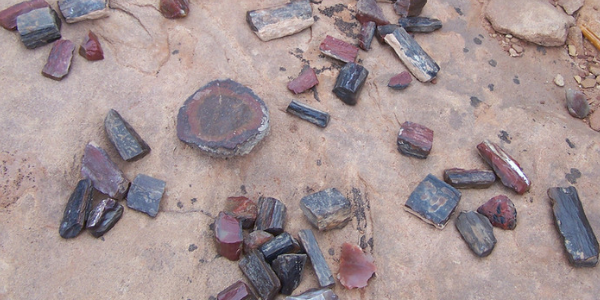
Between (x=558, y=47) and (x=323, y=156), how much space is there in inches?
94.0

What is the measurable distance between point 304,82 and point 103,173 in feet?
4.74

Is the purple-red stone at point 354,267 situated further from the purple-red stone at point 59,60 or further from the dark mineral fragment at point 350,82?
the purple-red stone at point 59,60

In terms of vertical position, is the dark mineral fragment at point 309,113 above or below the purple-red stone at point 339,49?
below

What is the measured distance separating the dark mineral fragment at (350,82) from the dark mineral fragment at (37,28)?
200 cm

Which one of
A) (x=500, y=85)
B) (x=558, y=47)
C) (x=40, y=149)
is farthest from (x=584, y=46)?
(x=40, y=149)

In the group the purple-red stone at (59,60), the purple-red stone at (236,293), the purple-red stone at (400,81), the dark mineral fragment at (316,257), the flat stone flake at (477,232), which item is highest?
the purple-red stone at (59,60)

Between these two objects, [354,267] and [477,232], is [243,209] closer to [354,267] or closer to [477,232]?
[354,267]

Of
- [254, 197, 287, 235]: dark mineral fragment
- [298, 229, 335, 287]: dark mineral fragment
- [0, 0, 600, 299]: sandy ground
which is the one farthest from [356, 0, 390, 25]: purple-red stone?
[298, 229, 335, 287]: dark mineral fragment

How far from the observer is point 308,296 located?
8.39ft

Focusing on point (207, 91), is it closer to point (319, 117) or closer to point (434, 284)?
point (319, 117)

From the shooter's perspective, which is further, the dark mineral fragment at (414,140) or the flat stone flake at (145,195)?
the dark mineral fragment at (414,140)

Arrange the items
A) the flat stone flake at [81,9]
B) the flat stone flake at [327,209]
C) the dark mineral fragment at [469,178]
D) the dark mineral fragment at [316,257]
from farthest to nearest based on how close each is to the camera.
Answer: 1. the flat stone flake at [81,9]
2. the dark mineral fragment at [469,178]
3. the flat stone flake at [327,209]
4. the dark mineral fragment at [316,257]

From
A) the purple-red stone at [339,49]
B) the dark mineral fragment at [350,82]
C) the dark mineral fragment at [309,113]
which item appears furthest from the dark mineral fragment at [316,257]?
the purple-red stone at [339,49]

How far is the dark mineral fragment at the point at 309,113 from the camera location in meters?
3.20
